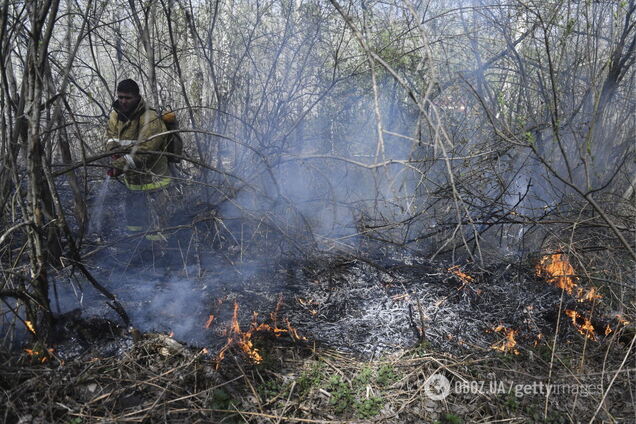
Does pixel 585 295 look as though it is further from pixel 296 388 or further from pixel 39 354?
pixel 39 354

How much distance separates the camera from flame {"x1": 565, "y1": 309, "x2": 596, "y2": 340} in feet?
12.8

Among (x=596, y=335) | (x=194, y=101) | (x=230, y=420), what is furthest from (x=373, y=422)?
(x=194, y=101)

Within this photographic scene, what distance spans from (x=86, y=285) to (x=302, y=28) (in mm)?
4411

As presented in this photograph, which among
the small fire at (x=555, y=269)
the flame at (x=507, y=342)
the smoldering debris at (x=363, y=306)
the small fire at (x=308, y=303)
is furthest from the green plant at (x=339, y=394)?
the small fire at (x=555, y=269)

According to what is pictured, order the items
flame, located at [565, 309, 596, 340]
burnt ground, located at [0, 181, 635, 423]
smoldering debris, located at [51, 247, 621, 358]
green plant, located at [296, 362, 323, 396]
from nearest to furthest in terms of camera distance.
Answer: burnt ground, located at [0, 181, 635, 423]
green plant, located at [296, 362, 323, 396]
smoldering debris, located at [51, 247, 621, 358]
flame, located at [565, 309, 596, 340]

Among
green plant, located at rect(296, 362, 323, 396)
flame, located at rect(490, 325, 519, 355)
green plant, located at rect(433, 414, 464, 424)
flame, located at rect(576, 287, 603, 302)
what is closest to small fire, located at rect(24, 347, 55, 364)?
green plant, located at rect(296, 362, 323, 396)

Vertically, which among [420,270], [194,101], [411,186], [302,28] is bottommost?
[420,270]

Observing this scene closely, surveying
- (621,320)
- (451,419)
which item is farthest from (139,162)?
(621,320)

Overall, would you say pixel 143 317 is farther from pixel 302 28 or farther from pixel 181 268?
pixel 302 28

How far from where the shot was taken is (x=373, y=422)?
294 cm

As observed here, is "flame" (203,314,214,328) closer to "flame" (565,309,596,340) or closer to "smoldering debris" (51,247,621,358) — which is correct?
"smoldering debris" (51,247,621,358)

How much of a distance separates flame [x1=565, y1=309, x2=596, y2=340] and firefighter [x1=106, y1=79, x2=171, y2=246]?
408 centimetres

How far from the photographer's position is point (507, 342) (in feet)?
12.4

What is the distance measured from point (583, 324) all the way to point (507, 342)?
0.89 meters
